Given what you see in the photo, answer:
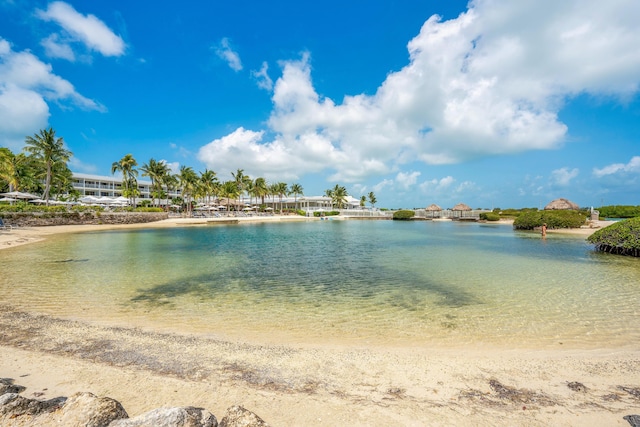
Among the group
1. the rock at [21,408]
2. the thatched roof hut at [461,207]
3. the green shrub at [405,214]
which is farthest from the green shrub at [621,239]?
the green shrub at [405,214]

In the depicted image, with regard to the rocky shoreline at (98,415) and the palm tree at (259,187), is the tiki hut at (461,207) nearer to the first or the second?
the palm tree at (259,187)

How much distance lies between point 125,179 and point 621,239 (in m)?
79.2

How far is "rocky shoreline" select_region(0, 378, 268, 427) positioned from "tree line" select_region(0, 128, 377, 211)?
58.0m

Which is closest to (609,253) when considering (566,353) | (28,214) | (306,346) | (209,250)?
(566,353)

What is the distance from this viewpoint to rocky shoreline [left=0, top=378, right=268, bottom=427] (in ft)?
11.0

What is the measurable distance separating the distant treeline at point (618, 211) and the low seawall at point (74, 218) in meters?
90.3

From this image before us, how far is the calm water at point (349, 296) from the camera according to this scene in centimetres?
778

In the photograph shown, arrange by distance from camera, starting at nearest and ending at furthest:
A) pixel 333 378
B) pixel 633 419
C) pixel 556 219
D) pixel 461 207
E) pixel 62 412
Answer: pixel 62 412 → pixel 633 419 → pixel 333 378 → pixel 556 219 → pixel 461 207

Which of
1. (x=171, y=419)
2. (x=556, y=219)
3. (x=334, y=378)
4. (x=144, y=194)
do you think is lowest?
(x=334, y=378)

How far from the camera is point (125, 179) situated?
66.8 meters

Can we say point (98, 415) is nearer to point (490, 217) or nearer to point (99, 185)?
point (490, 217)

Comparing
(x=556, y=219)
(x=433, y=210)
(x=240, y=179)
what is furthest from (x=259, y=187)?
(x=556, y=219)

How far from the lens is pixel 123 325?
25.9ft

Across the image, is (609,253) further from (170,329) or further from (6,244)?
(6,244)
